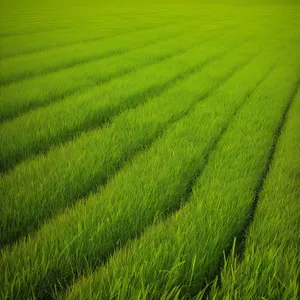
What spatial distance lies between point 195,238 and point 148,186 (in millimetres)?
600

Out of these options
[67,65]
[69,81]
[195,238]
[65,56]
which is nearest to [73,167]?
[195,238]

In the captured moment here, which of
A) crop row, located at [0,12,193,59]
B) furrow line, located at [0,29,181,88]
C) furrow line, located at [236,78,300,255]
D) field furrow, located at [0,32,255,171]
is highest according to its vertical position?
crop row, located at [0,12,193,59]

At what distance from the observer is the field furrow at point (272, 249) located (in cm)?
119

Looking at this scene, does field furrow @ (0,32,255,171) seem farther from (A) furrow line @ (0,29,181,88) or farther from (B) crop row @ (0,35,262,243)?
(A) furrow line @ (0,29,181,88)

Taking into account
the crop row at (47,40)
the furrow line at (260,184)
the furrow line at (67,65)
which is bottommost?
the furrow line at (260,184)

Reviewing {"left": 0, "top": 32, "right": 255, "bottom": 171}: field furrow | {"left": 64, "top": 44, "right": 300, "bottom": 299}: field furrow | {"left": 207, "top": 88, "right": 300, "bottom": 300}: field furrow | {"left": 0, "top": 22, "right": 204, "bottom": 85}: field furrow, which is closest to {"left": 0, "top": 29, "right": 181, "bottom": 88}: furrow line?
{"left": 0, "top": 22, "right": 204, "bottom": 85}: field furrow

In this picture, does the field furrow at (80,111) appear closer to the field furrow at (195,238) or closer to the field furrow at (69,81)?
the field furrow at (69,81)

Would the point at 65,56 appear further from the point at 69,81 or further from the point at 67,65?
the point at 69,81

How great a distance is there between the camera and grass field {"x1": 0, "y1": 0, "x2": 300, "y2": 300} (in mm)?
1257

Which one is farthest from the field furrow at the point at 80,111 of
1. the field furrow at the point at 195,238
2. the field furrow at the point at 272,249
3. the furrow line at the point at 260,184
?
the field furrow at the point at 272,249

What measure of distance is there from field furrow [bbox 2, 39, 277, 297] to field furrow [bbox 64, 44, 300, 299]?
0.36 ft

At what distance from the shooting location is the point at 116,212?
1706 millimetres

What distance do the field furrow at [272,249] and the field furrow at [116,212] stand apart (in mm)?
499

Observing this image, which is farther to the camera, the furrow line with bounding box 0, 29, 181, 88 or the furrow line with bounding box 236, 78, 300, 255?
the furrow line with bounding box 0, 29, 181, 88
